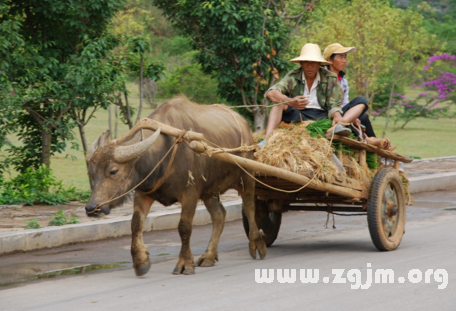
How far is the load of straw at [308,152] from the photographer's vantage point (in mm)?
7328

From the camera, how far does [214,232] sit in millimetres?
7695

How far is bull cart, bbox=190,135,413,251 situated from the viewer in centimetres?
731

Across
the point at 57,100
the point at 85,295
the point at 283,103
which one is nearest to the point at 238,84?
the point at 57,100

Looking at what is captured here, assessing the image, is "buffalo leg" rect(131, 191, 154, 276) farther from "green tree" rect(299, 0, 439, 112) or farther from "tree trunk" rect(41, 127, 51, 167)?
"green tree" rect(299, 0, 439, 112)

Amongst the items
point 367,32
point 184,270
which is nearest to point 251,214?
point 184,270

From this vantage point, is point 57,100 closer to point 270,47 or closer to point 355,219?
point 270,47

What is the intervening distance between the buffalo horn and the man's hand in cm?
219

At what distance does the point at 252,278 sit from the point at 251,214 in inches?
57.6

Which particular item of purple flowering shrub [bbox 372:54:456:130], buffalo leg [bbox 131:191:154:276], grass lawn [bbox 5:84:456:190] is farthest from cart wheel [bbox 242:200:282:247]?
purple flowering shrub [bbox 372:54:456:130]

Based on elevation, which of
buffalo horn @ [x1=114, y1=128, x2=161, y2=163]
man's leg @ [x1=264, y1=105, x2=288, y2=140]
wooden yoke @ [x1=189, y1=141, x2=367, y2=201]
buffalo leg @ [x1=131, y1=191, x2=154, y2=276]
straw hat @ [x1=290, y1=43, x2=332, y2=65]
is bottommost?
buffalo leg @ [x1=131, y1=191, x2=154, y2=276]

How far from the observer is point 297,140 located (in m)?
7.54

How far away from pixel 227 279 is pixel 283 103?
2.28m

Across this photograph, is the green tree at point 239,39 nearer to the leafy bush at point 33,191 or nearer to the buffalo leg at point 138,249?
the leafy bush at point 33,191

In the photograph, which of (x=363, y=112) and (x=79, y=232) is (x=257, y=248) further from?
(x=79, y=232)
